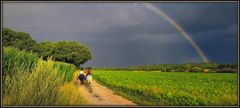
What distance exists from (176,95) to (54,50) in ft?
247

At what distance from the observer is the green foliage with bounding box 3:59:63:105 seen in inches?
542

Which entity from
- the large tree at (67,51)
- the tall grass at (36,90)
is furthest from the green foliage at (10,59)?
the large tree at (67,51)

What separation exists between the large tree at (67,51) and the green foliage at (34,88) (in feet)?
248

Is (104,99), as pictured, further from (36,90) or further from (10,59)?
(36,90)

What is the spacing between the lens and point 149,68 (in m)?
115

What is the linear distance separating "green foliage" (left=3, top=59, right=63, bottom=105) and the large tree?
248ft

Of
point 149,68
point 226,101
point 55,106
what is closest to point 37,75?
point 55,106

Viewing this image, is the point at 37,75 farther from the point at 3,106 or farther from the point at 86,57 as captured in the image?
the point at 86,57

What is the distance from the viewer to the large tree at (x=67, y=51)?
90.8m

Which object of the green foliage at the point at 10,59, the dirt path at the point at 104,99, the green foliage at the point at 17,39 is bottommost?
the dirt path at the point at 104,99

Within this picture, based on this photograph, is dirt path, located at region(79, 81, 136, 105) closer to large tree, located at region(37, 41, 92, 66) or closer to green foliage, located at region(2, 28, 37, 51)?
green foliage, located at region(2, 28, 37, 51)

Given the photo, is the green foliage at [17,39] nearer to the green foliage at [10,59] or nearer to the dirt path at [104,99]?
the dirt path at [104,99]

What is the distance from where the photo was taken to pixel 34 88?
1398cm

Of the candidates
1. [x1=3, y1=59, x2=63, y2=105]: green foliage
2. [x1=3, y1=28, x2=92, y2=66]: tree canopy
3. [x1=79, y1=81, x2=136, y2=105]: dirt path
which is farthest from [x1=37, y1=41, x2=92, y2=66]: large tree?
[x1=3, y1=59, x2=63, y2=105]: green foliage
